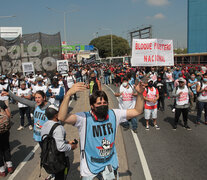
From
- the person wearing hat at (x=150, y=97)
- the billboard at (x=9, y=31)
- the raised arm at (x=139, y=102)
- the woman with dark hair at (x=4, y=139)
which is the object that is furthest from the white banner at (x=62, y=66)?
A: the billboard at (x=9, y=31)

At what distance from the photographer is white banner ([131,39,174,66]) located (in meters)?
9.23

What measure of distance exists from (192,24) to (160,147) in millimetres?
33840

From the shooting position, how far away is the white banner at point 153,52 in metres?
9.23

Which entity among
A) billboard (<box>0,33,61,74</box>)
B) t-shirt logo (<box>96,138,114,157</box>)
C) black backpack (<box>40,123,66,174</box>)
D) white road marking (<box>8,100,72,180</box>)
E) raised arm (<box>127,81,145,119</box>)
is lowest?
white road marking (<box>8,100,72,180</box>)

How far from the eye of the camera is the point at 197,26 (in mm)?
33156

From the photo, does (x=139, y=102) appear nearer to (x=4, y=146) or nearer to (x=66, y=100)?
(x=66, y=100)

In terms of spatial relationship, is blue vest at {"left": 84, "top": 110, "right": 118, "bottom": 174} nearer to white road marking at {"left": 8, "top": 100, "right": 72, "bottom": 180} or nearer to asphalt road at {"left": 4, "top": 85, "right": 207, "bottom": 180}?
asphalt road at {"left": 4, "top": 85, "right": 207, "bottom": 180}

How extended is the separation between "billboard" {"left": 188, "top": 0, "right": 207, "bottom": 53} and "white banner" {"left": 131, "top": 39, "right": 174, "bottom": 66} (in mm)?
27524

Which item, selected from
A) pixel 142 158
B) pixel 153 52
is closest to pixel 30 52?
pixel 153 52

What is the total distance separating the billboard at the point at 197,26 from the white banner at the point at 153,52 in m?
27.5

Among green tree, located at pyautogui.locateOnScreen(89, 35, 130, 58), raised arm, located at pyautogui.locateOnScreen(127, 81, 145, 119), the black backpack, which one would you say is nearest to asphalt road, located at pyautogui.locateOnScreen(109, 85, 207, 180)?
the black backpack

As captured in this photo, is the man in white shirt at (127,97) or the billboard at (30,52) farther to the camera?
the billboard at (30,52)

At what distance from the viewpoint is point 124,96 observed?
6535mm

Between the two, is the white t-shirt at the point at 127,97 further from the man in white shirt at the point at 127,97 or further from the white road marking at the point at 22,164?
the white road marking at the point at 22,164
